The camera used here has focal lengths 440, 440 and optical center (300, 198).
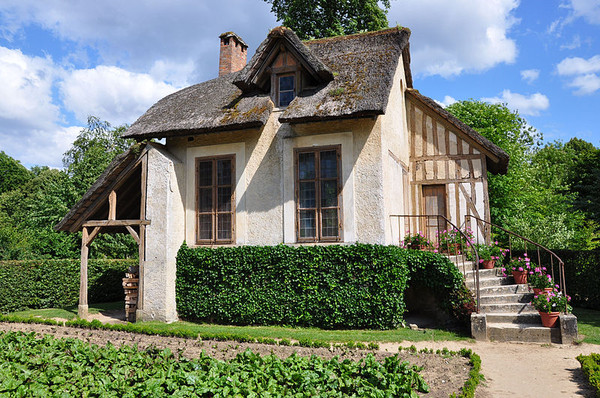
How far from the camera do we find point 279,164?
11820mm

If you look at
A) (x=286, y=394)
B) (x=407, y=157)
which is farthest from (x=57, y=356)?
(x=407, y=157)

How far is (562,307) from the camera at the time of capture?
889 centimetres

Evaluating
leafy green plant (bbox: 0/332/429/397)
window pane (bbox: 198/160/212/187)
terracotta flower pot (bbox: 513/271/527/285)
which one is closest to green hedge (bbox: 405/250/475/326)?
terracotta flower pot (bbox: 513/271/527/285)

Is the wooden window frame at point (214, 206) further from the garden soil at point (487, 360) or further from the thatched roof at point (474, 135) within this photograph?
the thatched roof at point (474, 135)

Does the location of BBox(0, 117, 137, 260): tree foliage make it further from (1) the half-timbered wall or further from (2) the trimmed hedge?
(1) the half-timbered wall

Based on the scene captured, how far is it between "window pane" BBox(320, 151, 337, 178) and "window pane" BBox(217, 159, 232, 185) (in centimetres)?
276

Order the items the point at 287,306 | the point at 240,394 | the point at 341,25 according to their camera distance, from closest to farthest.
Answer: the point at 240,394, the point at 287,306, the point at 341,25

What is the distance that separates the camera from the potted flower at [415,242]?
38.2 ft

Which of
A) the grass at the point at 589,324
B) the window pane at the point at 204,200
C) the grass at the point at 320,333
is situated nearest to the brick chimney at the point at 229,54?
the window pane at the point at 204,200

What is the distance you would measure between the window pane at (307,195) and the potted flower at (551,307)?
18.1 ft

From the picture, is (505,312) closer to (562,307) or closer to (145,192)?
(562,307)

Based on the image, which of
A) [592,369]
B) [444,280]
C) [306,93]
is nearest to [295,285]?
[444,280]

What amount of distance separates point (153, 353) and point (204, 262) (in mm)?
5220

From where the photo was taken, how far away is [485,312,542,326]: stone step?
9.29 meters
